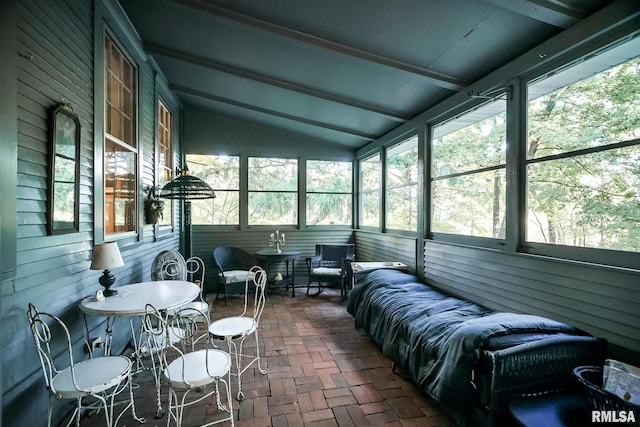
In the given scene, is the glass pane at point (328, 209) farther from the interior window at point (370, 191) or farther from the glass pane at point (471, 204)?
the glass pane at point (471, 204)

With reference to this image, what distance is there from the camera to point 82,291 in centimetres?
223

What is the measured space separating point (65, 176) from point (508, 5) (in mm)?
3168

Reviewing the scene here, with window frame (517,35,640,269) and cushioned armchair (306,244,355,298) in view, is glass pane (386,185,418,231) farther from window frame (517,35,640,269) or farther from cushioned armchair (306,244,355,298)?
window frame (517,35,640,269)

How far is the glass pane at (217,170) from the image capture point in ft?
18.1

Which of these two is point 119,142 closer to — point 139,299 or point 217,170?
point 139,299

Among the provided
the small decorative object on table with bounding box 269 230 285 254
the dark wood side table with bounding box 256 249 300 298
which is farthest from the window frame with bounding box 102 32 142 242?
the small decorative object on table with bounding box 269 230 285 254

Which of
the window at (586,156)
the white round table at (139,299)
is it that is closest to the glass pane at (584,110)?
the window at (586,156)

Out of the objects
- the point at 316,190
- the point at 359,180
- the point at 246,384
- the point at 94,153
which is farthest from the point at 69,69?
the point at 359,180

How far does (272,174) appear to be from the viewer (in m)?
5.81

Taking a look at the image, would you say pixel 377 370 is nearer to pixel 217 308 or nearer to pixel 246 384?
pixel 246 384

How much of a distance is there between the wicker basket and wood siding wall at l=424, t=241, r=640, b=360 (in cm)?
27

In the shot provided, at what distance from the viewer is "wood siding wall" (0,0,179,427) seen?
1.59 metres

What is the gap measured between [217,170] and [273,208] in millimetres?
1285

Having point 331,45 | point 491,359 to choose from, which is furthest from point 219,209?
point 491,359
